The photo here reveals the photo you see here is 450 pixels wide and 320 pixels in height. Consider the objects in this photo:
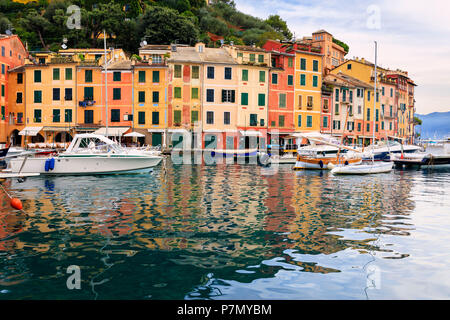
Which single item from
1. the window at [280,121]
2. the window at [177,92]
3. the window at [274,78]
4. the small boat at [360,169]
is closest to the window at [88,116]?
the window at [177,92]

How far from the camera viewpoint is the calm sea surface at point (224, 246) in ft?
22.5

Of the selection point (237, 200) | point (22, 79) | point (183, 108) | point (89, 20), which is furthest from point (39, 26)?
point (237, 200)

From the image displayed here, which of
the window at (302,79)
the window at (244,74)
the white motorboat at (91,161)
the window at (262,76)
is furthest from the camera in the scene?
the window at (302,79)

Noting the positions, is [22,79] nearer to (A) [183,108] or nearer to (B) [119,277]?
(A) [183,108]

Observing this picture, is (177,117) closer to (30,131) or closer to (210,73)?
(210,73)

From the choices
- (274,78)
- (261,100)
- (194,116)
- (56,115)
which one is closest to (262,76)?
(274,78)

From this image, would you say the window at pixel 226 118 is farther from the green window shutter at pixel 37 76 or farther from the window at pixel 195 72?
the green window shutter at pixel 37 76

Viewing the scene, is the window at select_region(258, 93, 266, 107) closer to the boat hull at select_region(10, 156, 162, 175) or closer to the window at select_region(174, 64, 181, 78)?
the window at select_region(174, 64, 181, 78)

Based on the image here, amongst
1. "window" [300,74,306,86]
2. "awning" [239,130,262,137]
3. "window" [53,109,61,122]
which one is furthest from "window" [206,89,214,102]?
"window" [53,109,61,122]

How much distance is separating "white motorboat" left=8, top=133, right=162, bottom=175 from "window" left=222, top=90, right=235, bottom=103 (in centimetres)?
2634

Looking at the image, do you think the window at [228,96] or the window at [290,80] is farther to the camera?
the window at [290,80]

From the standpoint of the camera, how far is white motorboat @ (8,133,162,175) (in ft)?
75.9

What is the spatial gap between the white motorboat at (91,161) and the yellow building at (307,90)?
32.2 metres

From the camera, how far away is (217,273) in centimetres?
749
